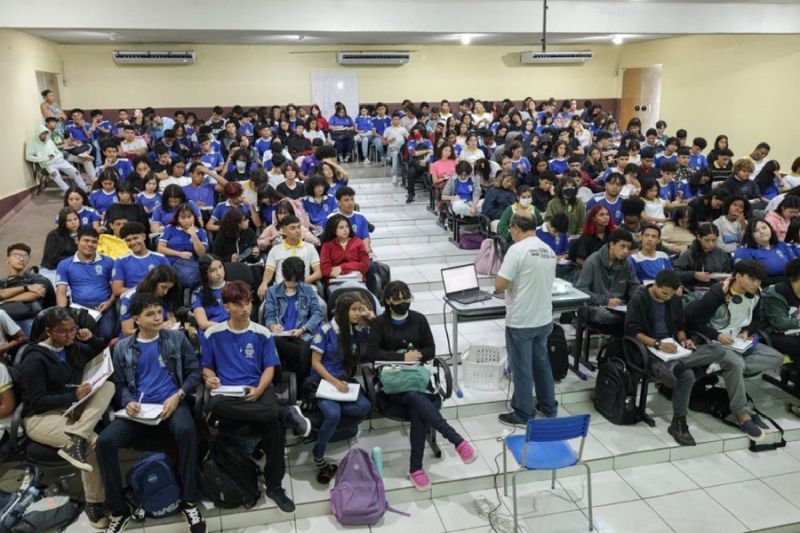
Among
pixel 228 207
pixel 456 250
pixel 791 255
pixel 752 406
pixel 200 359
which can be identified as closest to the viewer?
pixel 200 359

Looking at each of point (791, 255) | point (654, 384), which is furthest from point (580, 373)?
point (791, 255)

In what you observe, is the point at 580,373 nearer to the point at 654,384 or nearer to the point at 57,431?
the point at 654,384

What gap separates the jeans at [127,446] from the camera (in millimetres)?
3635

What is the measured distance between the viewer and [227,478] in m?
3.76

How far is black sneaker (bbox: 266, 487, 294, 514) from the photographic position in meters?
3.78

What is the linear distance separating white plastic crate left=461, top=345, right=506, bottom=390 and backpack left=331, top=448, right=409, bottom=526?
1391 millimetres

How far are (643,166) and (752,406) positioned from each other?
13.7 ft

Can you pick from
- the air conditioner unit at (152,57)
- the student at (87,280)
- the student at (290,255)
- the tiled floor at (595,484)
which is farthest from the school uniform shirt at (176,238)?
the air conditioner unit at (152,57)

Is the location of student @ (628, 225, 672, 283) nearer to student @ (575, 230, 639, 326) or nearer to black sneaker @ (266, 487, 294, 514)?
student @ (575, 230, 639, 326)

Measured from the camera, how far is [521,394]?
4.52m

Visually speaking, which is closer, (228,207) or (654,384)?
(654,384)

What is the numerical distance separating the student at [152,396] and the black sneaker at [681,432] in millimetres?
3451

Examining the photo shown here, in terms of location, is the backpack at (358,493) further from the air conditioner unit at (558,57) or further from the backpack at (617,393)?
the air conditioner unit at (558,57)

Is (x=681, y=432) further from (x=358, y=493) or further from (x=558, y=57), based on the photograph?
(x=558, y=57)
